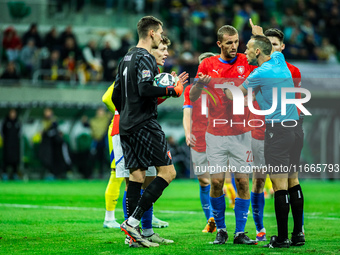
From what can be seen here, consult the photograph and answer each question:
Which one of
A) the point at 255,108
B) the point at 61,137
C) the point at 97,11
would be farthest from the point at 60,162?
the point at 255,108

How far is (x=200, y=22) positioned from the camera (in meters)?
25.3

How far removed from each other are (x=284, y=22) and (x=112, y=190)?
798 inches

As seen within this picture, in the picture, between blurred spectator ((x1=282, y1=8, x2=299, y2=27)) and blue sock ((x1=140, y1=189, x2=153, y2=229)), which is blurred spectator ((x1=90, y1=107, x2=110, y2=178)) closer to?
blurred spectator ((x1=282, y1=8, x2=299, y2=27))

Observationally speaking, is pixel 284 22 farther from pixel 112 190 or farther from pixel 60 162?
pixel 112 190

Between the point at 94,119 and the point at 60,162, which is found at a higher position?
the point at 94,119

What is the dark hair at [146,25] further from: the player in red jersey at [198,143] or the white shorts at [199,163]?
the white shorts at [199,163]

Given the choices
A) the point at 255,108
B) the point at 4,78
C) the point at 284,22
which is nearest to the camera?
the point at 255,108

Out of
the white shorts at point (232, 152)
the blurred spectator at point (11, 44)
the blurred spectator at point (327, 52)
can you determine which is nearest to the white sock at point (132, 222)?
the white shorts at point (232, 152)

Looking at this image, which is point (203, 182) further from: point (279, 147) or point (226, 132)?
point (279, 147)

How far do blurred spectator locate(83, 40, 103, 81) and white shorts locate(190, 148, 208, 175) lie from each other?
45.4 feet

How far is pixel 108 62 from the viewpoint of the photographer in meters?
21.8

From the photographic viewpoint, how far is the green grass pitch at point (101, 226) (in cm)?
639

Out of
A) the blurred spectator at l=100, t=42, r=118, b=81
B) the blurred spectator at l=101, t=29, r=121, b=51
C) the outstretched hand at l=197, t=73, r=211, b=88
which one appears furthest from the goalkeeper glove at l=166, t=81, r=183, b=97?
the blurred spectator at l=101, t=29, r=121, b=51

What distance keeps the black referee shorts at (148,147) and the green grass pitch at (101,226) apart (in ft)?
3.02
